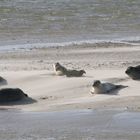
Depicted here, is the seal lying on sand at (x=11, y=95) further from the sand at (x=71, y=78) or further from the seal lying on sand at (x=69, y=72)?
the seal lying on sand at (x=69, y=72)

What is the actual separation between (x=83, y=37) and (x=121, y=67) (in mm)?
6453

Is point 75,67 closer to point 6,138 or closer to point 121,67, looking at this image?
point 121,67

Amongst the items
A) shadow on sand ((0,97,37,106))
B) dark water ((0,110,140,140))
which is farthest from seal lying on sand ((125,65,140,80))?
dark water ((0,110,140,140))

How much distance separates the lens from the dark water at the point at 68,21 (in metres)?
20.7

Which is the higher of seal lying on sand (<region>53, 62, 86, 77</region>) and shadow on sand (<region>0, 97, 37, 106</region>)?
seal lying on sand (<region>53, 62, 86, 77</region>)

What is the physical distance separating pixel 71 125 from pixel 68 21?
1528cm

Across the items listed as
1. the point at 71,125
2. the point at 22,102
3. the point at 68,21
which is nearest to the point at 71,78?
the point at 22,102

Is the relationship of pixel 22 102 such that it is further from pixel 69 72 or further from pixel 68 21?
pixel 68 21

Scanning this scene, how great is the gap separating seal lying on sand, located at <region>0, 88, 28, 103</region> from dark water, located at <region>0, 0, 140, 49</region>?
8.14 m

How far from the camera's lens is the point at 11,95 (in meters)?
11.2

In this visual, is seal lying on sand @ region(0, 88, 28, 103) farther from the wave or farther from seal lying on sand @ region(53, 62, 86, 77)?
the wave

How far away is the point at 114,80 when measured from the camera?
1252 centimetres

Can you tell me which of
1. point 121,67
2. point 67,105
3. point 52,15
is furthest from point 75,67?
point 52,15

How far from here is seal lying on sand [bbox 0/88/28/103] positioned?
36.7 ft
